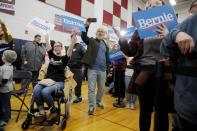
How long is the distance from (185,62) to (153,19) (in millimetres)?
374

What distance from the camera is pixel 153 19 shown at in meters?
1.11

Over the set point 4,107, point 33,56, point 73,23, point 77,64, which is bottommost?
point 4,107

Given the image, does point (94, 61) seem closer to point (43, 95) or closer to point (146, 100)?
point (43, 95)

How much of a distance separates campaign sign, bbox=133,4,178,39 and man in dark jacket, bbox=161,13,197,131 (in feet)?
0.91

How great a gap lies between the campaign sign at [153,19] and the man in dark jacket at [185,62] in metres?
0.28

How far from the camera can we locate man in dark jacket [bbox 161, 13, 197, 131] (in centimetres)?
77

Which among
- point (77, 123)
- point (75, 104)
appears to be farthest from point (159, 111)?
point (75, 104)

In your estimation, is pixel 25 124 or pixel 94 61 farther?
pixel 94 61

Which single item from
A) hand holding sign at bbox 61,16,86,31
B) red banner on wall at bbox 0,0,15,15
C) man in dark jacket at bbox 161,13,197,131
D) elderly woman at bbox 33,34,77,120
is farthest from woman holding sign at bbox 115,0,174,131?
red banner on wall at bbox 0,0,15,15

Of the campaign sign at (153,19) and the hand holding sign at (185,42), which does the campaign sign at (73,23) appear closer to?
the campaign sign at (153,19)

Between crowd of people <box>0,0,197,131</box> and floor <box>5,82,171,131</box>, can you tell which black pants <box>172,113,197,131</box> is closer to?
crowd of people <box>0,0,197,131</box>

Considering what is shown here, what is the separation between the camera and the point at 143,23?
1148mm

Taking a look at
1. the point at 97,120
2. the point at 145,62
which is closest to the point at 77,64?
the point at 97,120

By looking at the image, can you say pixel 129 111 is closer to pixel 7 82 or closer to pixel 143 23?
pixel 7 82
